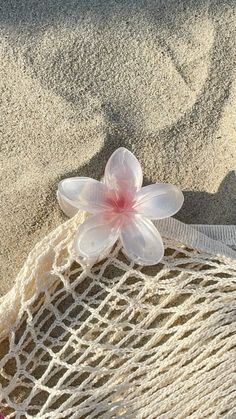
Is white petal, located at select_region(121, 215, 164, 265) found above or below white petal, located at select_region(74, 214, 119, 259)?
below

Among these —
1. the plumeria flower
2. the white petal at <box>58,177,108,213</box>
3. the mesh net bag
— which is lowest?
the mesh net bag

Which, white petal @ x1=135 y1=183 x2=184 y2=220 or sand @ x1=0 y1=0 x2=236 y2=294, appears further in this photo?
sand @ x1=0 y1=0 x2=236 y2=294

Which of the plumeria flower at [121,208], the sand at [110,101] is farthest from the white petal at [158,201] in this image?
the sand at [110,101]

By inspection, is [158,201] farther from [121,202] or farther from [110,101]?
[110,101]

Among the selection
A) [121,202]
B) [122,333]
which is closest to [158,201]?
[121,202]

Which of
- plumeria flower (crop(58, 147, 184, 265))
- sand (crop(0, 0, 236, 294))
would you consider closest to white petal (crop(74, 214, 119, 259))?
plumeria flower (crop(58, 147, 184, 265))

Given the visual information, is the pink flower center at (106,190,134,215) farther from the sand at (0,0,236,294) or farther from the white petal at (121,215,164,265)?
the sand at (0,0,236,294)

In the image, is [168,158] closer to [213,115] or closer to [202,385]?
[213,115]
